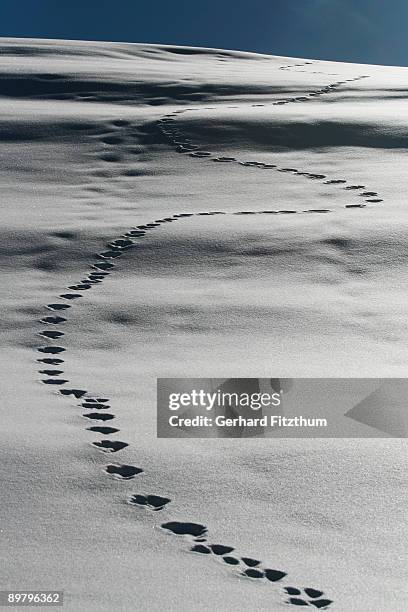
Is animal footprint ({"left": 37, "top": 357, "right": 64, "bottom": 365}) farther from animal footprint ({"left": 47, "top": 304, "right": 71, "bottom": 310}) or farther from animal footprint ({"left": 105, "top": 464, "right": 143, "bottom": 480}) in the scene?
animal footprint ({"left": 105, "top": 464, "right": 143, "bottom": 480})

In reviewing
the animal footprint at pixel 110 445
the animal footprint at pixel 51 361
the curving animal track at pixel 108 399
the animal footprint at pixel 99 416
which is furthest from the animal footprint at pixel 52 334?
the animal footprint at pixel 110 445

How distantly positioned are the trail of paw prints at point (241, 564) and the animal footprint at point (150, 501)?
0.20 feet

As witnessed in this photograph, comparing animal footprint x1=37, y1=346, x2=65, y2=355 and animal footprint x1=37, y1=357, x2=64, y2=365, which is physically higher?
animal footprint x1=37, y1=346, x2=65, y2=355

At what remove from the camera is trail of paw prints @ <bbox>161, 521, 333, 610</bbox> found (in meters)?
1.54

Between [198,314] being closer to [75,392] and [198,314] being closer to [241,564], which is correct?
[75,392]

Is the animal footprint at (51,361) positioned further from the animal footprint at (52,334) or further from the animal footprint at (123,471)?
the animal footprint at (123,471)

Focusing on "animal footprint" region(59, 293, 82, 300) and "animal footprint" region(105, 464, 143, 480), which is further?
"animal footprint" region(59, 293, 82, 300)

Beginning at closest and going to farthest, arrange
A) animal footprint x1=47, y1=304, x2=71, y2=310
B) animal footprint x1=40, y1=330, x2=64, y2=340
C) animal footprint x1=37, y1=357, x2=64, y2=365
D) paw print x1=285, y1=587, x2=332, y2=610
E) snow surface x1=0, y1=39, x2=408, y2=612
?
paw print x1=285, y1=587, x2=332, y2=610
snow surface x1=0, y1=39, x2=408, y2=612
animal footprint x1=37, y1=357, x2=64, y2=365
animal footprint x1=40, y1=330, x2=64, y2=340
animal footprint x1=47, y1=304, x2=71, y2=310

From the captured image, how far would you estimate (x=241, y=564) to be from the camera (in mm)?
1625

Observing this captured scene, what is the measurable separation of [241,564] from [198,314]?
3.83 feet

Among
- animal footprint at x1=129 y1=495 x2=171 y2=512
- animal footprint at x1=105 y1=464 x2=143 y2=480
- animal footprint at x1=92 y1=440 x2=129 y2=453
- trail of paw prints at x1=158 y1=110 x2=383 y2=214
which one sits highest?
trail of paw prints at x1=158 y1=110 x2=383 y2=214

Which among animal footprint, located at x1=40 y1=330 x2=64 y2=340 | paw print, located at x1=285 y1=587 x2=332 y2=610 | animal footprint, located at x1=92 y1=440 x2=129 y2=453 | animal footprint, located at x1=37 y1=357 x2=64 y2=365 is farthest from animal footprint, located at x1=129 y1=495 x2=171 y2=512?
animal footprint, located at x1=40 y1=330 x2=64 y2=340

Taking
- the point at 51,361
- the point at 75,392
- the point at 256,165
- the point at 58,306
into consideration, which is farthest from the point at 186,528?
the point at 256,165

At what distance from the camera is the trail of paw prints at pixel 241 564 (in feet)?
5.04
